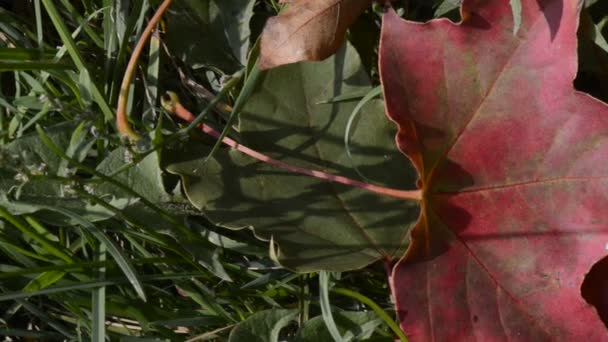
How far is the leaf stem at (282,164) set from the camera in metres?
1.07

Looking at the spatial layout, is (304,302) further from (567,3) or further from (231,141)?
(567,3)

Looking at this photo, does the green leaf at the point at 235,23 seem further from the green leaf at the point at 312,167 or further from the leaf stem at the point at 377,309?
the leaf stem at the point at 377,309

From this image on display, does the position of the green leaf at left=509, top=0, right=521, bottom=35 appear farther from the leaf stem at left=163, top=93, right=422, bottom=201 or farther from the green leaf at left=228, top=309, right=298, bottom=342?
the green leaf at left=228, top=309, right=298, bottom=342

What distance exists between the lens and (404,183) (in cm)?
115

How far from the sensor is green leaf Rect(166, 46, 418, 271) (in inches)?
44.3

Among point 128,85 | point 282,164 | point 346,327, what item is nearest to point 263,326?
point 346,327

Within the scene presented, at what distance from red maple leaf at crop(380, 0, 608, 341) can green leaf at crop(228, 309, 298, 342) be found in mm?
206

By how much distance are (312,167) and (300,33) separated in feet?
0.64

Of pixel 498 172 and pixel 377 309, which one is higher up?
pixel 498 172

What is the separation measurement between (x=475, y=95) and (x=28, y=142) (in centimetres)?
62

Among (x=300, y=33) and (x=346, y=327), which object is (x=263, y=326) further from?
(x=300, y=33)

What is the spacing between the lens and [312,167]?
1141mm

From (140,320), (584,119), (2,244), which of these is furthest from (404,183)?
(2,244)

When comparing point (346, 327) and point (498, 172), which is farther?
point (346, 327)
